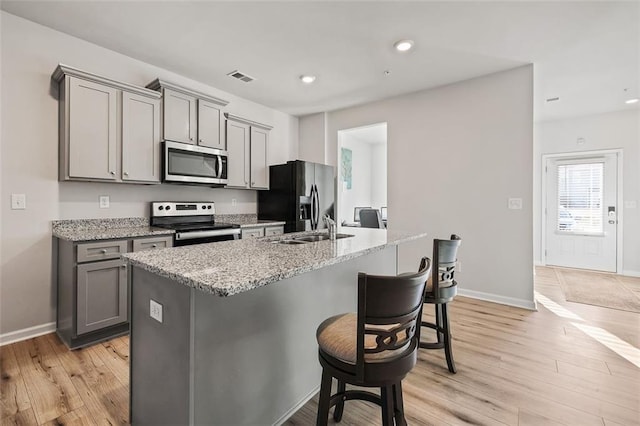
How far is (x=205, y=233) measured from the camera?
3.17m

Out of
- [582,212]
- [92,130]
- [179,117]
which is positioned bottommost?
[582,212]

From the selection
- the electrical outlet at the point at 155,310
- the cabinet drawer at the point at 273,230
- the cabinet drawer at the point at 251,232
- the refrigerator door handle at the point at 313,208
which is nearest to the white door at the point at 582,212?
the refrigerator door handle at the point at 313,208

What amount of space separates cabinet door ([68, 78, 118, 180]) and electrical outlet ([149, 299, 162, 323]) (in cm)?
196

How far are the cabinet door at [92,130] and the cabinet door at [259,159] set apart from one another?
1713 millimetres

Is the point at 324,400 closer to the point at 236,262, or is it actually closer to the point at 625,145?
the point at 236,262

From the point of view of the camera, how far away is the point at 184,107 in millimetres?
3318

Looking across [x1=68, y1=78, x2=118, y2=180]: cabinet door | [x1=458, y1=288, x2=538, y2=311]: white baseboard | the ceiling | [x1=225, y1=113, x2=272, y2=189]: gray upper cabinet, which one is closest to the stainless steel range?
[x1=225, y1=113, x2=272, y2=189]: gray upper cabinet

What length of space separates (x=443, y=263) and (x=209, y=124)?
2960 millimetres

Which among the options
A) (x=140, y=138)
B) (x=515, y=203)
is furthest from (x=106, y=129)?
(x=515, y=203)

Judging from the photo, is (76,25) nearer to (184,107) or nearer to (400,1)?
(184,107)

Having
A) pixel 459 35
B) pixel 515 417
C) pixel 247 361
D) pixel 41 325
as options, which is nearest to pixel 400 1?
pixel 459 35

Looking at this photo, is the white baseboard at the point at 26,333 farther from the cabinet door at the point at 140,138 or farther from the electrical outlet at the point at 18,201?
the cabinet door at the point at 140,138

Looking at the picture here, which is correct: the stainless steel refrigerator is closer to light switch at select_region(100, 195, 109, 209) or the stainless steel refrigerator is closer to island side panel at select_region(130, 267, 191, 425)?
light switch at select_region(100, 195, 109, 209)

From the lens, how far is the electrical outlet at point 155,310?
4.30ft
